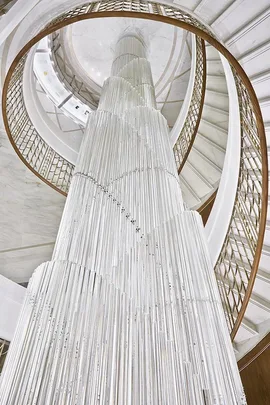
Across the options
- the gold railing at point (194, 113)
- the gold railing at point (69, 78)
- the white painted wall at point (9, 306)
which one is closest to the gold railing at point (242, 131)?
the gold railing at point (194, 113)

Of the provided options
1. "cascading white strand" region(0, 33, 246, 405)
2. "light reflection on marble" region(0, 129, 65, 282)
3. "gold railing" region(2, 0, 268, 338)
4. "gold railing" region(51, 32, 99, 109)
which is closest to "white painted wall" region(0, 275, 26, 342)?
"light reflection on marble" region(0, 129, 65, 282)

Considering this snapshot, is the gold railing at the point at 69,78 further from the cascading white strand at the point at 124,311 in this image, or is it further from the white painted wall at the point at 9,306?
the cascading white strand at the point at 124,311

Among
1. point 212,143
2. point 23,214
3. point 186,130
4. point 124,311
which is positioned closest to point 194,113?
point 186,130

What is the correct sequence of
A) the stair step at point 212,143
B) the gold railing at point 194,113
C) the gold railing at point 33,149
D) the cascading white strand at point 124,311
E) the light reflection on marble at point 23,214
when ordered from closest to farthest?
1. the cascading white strand at point 124,311
2. the light reflection on marble at point 23,214
3. the gold railing at point 33,149
4. the gold railing at point 194,113
5. the stair step at point 212,143

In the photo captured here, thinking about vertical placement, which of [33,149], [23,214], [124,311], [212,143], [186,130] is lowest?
[124,311]

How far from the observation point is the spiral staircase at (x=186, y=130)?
3.10m

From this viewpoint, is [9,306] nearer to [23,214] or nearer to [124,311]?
[23,214]

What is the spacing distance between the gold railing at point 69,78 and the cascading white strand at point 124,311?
235 inches

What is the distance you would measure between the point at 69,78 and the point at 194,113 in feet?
10.8

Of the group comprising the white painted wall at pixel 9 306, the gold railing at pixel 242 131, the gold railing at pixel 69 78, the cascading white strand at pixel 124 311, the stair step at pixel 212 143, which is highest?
the gold railing at pixel 69 78

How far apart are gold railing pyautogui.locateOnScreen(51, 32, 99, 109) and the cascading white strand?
597cm

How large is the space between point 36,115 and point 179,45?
360cm

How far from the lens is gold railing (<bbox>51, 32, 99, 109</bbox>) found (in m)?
7.04

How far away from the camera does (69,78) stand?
7.42 m
